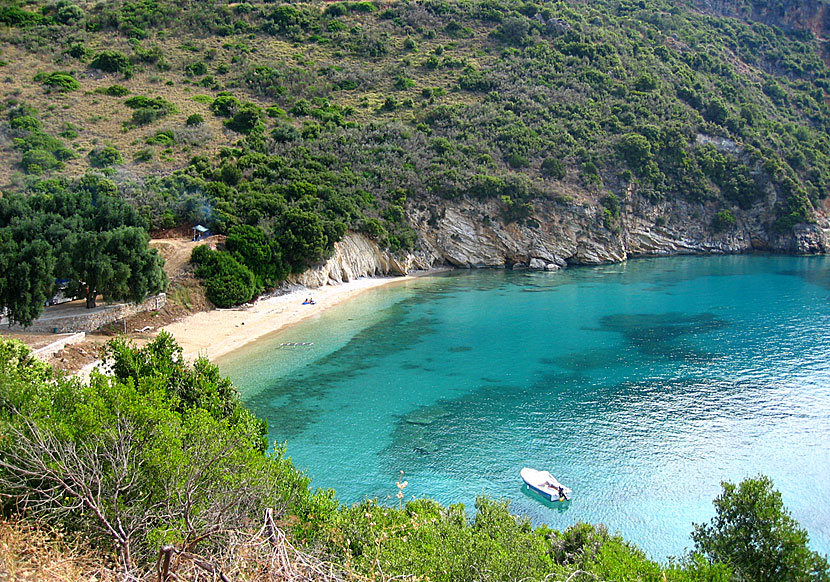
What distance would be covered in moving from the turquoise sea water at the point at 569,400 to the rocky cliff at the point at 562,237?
14316 mm

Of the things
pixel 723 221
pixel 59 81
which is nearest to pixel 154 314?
pixel 59 81

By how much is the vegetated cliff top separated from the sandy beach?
7.14m

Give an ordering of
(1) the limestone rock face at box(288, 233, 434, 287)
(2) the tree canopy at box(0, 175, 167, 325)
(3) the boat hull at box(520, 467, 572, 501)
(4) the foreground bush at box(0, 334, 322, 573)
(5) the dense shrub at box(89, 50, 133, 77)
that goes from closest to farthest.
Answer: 1. (4) the foreground bush at box(0, 334, 322, 573)
2. (3) the boat hull at box(520, 467, 572, 501)
3. (2) the tree canopy at box(0, 175, 167, 325)
4. (1) the limestone rock face at box(288, 233, 434, 287)
5. (5) the dense shrub at box(89, 50, 133, 77)

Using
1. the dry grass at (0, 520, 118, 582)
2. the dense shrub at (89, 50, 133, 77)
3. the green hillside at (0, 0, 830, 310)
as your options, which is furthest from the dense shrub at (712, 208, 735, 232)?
the dry grass at (0, 520, 118, 582)

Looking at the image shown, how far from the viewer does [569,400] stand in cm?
2861

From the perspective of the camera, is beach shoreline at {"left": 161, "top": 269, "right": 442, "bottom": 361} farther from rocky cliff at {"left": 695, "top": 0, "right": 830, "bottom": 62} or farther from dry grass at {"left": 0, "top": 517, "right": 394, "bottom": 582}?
rocky cliff at {"left": 695, "top": 0, "right": 830, "bottom": 62}

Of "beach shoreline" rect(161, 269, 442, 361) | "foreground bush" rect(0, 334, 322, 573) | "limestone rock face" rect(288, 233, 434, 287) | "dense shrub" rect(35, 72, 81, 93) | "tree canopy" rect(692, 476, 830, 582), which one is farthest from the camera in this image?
"dense shrub" rect(35, 72, 81, 93)

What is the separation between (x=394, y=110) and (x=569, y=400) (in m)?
60.6

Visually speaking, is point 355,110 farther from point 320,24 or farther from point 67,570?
point 67,570

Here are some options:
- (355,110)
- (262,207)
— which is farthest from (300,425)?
(355,110)

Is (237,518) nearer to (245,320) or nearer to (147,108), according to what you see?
(245,320)

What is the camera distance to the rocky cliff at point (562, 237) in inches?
2515

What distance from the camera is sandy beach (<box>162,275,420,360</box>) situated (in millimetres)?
36188

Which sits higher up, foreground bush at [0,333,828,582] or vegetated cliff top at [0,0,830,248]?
vegetated cliff top at [0,0,830,248]
